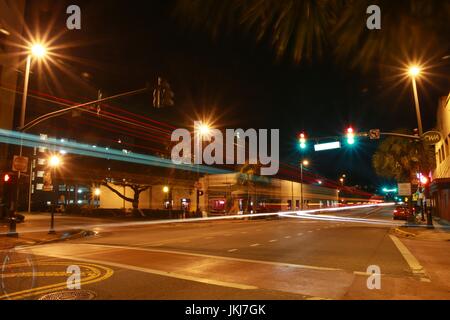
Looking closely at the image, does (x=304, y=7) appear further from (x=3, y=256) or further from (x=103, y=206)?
(x=103, y=206)

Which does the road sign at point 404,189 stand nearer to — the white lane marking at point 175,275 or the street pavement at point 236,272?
the street pavement at point 236,272

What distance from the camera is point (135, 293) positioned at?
25.4ft

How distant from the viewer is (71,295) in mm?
7457

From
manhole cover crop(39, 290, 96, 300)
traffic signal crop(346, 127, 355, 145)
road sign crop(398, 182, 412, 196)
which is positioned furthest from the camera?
road sign crop(398, 182, 412, 196)

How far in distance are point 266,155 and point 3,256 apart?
2291 inches

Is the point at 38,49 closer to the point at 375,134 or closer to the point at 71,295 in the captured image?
the point at 71,295

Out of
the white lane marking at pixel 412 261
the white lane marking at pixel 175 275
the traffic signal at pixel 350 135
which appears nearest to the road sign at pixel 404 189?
the traffic signal at pixel 350 135

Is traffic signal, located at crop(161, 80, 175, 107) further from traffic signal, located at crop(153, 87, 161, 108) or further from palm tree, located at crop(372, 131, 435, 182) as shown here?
palm tree, located at crop(372, 131, 435, 182)

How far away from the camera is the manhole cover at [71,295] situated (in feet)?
23.8

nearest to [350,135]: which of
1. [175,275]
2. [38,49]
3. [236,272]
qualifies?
[236,272]

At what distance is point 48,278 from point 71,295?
2.12 meters

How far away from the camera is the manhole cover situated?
7250 mm

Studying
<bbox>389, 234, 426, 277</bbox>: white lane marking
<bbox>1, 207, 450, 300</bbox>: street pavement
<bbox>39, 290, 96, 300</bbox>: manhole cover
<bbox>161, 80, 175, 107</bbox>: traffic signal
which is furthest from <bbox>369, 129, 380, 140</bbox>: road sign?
<bbox>39, 290, 96, 300</bbox>: manhole cover

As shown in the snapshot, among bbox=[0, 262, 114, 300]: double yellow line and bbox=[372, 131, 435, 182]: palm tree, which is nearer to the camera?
bbox=[0, 262, 114, 300]: double yellow line
